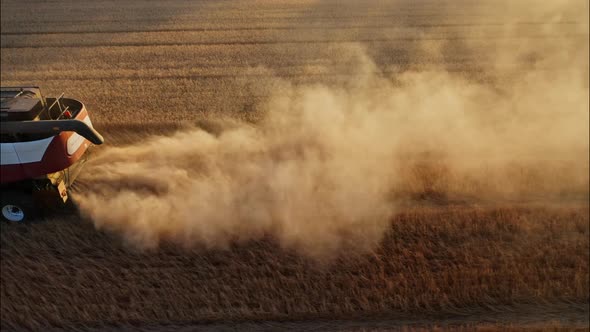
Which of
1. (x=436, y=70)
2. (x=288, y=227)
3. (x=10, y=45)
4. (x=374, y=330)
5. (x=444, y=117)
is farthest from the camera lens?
(x=10, y=45)

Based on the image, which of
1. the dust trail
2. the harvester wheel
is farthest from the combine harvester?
the dust trail

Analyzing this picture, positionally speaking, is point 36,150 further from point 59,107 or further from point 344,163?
point 344,163

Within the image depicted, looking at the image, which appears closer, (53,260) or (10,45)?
(53,260)

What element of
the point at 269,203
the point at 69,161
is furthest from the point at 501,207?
the point at 69,161

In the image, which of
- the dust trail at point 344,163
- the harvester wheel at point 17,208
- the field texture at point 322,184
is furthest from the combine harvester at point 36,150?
the dust trail at point 344,163

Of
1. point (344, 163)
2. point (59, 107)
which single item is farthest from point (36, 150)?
point (344, 163)

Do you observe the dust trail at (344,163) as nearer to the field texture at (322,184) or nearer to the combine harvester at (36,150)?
the field texture at (322,184)

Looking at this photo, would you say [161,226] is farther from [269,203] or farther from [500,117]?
[500,117]
